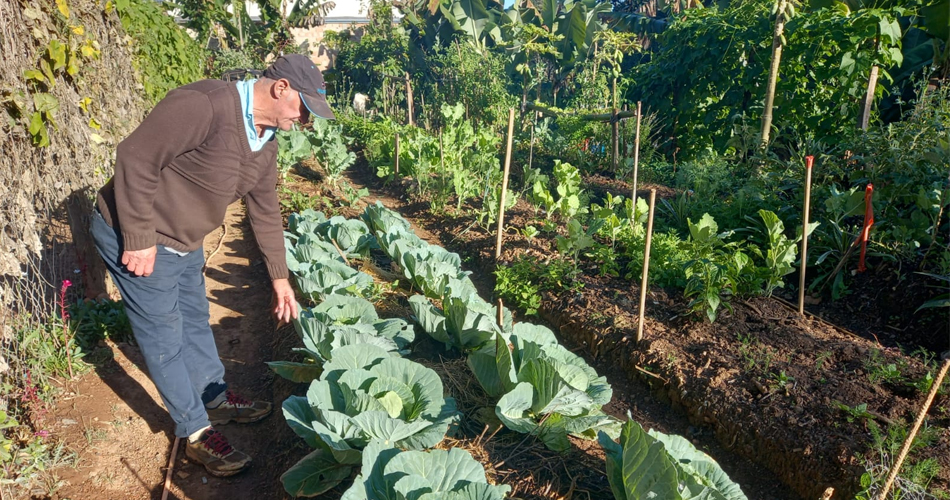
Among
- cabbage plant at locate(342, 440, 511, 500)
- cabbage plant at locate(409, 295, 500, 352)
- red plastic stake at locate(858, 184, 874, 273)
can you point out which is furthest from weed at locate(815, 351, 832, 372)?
cabbage plant at locate(342, 440, 511, 500)

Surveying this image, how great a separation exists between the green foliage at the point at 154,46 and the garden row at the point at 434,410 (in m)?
3.59

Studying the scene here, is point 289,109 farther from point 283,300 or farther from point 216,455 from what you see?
point 216,455

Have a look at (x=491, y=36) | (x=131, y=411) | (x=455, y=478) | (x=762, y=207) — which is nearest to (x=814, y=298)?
(x=762, y=207)

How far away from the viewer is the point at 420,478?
6.76 ft

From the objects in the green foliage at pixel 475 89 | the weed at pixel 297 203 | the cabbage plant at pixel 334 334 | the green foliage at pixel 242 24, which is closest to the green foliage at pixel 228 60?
the green foliage at pixel 242 24

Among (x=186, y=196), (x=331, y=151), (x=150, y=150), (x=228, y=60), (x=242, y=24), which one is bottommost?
(x=331, y=151)

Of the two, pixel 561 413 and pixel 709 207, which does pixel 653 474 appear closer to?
pixel 561 413

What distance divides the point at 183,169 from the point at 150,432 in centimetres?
165

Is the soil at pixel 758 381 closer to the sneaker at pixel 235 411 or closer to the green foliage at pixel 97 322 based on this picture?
the sneaker at pixel 235 411

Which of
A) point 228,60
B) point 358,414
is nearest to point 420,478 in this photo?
point 358,414

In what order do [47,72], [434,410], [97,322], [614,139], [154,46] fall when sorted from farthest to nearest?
[614,139]
[154,46]
[97,322]
[47,72]
[434,410]

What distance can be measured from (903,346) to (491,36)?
15.3 metres

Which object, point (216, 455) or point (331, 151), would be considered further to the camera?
point (331, 151)

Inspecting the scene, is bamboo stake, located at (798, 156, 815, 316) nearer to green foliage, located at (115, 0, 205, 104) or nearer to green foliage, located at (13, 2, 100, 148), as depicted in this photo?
green foliage, located at (13, 2, 100, 148)
